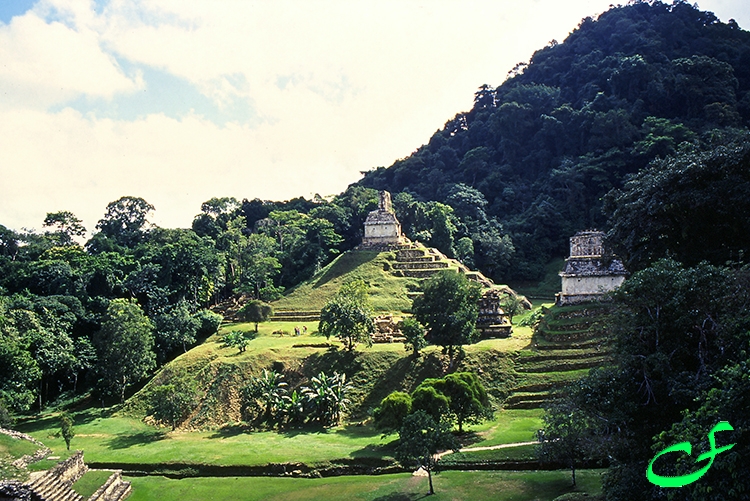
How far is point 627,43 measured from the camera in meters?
99.1

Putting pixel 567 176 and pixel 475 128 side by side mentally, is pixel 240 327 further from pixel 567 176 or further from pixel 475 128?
pixel 475 128

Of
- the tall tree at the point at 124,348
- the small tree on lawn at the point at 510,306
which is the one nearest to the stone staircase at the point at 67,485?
the tall tree at the point at 124,348

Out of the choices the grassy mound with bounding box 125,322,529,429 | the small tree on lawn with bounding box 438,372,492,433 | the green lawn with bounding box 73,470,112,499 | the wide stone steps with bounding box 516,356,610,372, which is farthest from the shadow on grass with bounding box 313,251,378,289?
the green lawn with bounding box 73,470,112,499

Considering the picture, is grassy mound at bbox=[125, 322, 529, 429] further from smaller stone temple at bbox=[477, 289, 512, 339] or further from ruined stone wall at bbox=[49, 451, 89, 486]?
ruined stone wall at bbox=[49, 451, 89, 486]

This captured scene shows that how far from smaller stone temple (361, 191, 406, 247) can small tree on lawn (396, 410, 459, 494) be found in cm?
4519

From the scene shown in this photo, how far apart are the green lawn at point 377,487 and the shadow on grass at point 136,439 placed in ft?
18.7

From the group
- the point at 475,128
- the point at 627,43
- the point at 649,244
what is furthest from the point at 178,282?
the point at 627,43

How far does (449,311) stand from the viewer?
37.7m

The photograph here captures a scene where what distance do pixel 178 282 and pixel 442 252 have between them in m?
31.3

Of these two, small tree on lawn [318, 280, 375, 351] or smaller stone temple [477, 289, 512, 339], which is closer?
small tree on lawn [318, 280, 375, 351]

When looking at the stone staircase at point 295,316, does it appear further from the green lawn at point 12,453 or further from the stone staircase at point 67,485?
the green lawn at point 12,453

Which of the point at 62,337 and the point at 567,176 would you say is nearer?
the point at 62,337

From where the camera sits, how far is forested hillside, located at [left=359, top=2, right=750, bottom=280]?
7206 cm

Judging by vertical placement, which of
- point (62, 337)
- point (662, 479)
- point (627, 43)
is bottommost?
point (662, 479)
